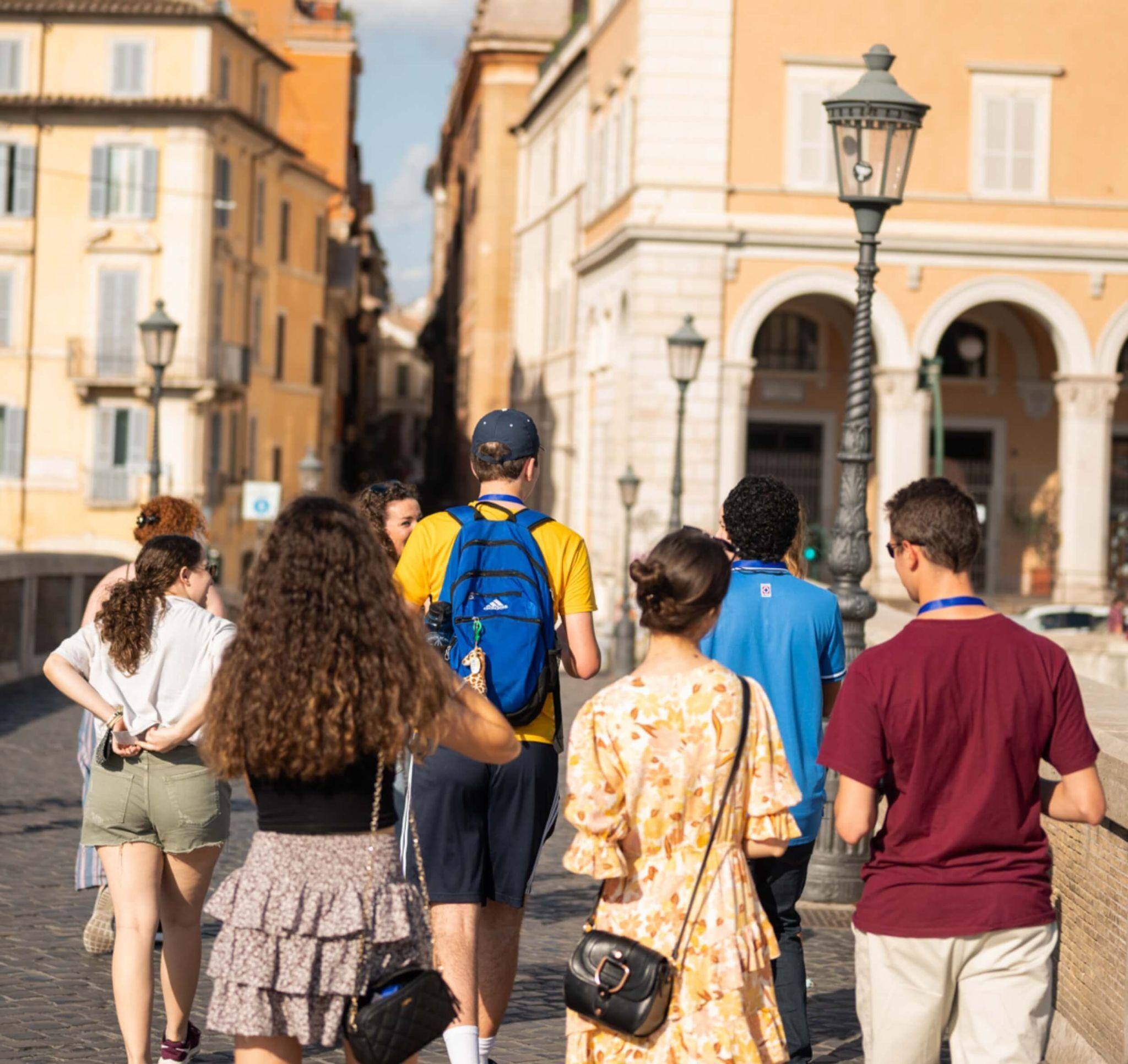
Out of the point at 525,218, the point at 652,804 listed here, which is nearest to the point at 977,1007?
the point at 652,804

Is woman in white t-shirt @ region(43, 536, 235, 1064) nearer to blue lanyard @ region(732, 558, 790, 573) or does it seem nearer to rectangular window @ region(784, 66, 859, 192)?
blue lanyard @ region(732, 558, 790, 573)

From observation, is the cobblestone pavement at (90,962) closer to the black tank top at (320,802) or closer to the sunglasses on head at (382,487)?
the sunglasses on head at (382,487)

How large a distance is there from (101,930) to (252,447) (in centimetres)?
4512

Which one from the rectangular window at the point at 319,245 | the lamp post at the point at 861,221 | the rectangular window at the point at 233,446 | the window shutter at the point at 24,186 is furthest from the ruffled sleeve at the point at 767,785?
the rectangular window at the point at 319,245

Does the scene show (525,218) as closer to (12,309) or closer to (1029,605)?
(12,309)

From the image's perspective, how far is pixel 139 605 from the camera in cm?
604

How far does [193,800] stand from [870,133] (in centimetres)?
558

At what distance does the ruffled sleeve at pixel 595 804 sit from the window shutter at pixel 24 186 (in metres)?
45.9

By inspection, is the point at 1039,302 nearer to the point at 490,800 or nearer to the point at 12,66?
the point at 12,66

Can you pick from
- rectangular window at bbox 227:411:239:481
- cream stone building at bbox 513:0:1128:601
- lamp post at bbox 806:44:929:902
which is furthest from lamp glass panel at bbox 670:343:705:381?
rectangular window at bbox 227:411:239:481

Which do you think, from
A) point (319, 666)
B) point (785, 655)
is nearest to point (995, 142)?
point (785, 655)

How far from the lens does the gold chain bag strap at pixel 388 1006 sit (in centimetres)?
405

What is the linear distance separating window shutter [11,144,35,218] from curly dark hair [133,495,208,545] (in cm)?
4280

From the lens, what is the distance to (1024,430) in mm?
38250
